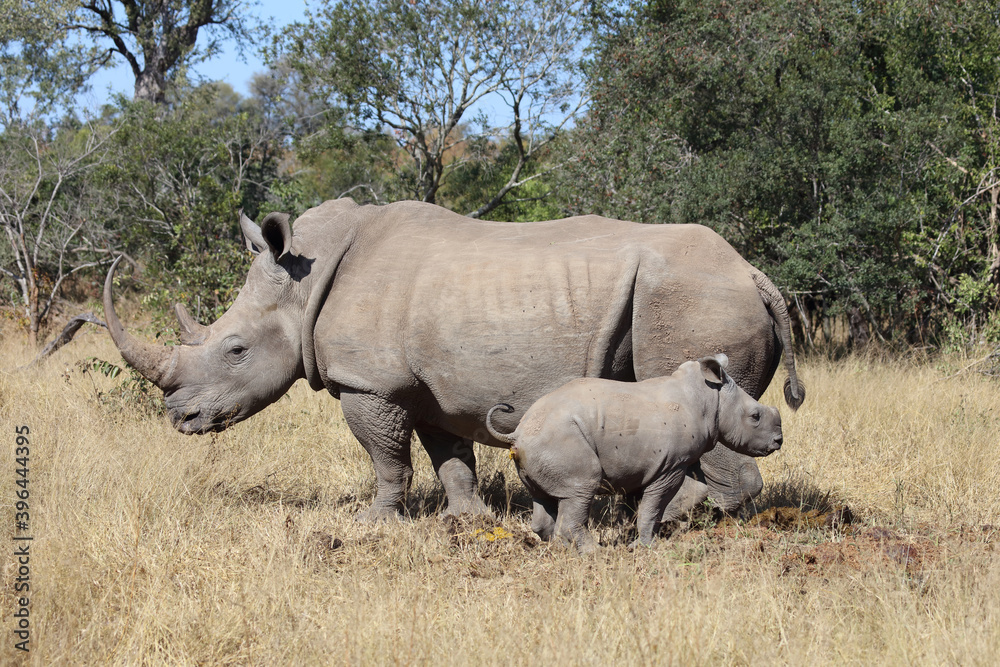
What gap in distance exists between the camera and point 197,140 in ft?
45.8

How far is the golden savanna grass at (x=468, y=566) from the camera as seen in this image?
3518 mm

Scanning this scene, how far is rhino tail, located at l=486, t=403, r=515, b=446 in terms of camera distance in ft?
15.4

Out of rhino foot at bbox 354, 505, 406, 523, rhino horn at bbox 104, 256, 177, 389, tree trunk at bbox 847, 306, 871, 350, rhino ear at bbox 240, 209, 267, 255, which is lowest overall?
tree trunk at bbox 847, 306, 871, 350

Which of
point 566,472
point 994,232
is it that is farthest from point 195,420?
point 994,232

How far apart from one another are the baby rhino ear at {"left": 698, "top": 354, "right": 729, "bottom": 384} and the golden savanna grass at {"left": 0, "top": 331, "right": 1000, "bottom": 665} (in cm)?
84

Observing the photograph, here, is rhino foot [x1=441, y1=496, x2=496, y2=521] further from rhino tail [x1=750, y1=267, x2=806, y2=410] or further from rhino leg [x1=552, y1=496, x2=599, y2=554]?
rhino tail [x1=750, y1=267, x2=806, y2=410]

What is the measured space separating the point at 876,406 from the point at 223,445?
531 centimetres

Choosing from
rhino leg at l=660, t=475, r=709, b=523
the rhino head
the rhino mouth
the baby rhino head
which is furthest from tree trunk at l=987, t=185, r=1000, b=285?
the rhino mouth

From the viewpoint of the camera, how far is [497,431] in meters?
4.84

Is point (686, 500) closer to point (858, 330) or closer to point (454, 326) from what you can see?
point (454, 326)

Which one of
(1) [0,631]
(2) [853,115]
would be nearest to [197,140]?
(2) [853,115]

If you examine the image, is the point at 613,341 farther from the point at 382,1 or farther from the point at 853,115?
the point at 382,1

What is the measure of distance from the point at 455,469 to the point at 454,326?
119 cm

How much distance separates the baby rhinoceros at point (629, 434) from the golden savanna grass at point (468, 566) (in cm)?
28
